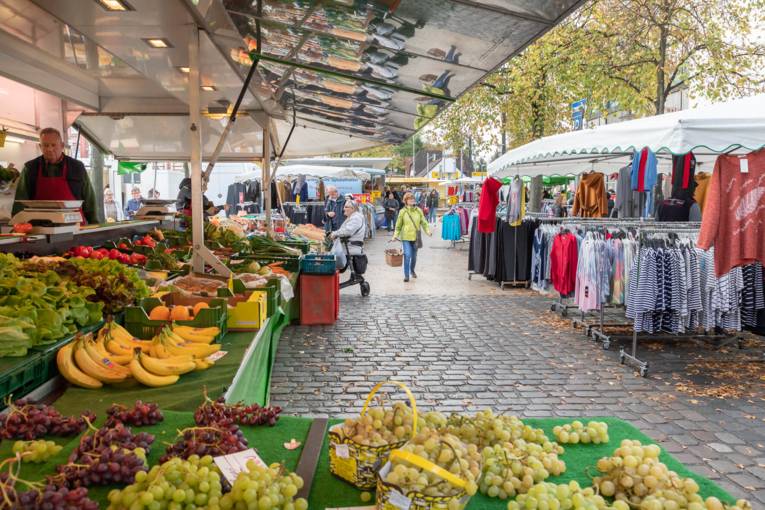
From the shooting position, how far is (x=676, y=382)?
642 cm

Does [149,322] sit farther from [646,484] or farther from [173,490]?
[646,484]

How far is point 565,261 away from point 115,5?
22.4 ft

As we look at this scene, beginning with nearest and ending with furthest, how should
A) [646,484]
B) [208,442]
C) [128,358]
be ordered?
1. [646,484]
2. [208,442]
3. [128,358]

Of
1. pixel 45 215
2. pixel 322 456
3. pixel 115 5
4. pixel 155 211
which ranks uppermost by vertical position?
pixel 115 5

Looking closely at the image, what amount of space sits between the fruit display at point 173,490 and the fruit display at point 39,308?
5.30 feet

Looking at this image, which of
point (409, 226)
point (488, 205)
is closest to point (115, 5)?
point (488, 205)

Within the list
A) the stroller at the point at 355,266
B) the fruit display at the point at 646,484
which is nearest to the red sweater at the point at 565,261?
the stroller at the point at 355,266

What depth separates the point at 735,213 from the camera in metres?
6.33

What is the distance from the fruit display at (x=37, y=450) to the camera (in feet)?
6.96

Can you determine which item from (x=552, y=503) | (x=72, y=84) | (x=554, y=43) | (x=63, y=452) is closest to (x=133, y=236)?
(x=72, y=84)

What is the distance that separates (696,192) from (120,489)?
11.4m

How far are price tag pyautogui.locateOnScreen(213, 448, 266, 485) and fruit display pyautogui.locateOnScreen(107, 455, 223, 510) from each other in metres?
0.05

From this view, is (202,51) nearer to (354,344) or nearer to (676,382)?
(354,344)

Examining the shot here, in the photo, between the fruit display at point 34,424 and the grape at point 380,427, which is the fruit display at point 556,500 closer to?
the grape at point 380,427
